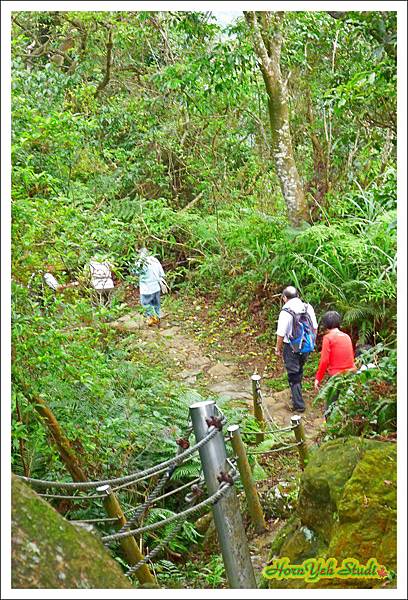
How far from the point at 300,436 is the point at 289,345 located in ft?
5.58

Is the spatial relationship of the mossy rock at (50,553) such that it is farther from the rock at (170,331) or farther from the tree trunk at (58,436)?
the rock at (170,331)

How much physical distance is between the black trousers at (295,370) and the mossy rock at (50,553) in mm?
4412

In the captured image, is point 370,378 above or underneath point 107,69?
underneath

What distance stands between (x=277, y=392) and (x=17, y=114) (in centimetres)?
489

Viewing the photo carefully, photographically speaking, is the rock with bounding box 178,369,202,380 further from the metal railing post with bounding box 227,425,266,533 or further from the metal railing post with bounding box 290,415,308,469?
the metal railing post with bounding box 227,425,266,533

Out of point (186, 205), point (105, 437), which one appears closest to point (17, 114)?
point (105, 437)

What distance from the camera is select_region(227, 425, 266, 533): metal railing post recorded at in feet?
15.6

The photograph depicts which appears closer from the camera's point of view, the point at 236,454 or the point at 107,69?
the point at 236,454

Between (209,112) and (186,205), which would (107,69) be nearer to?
(209,112)

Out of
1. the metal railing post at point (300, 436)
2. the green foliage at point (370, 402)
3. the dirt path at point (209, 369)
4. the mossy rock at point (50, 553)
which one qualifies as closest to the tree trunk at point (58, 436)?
the mossy rock at point (50, 553)

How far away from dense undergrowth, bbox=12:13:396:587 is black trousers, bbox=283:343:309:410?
0.78m

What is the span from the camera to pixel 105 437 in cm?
505

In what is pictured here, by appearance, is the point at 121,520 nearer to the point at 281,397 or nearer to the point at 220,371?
the point at 281,397

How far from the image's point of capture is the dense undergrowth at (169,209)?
454 cm
